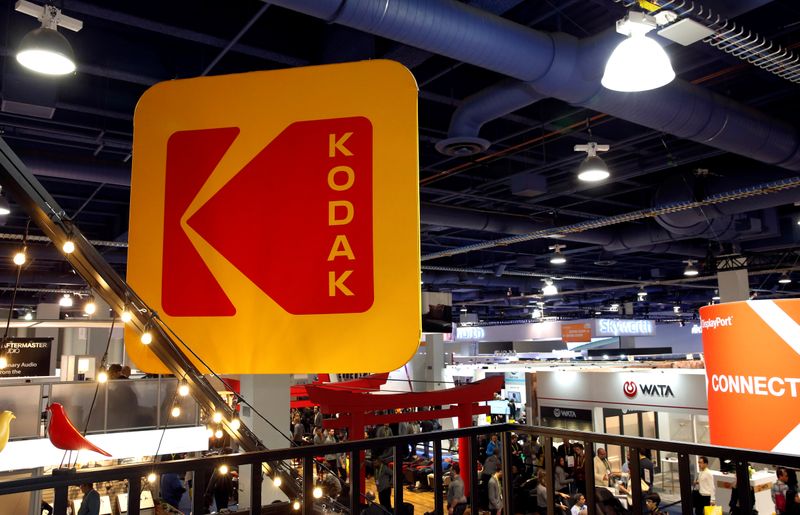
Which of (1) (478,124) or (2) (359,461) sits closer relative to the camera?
(2) (359,461)

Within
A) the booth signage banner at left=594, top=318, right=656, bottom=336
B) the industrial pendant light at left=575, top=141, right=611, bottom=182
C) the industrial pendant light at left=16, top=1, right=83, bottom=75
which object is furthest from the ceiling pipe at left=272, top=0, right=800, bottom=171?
the booth signage banner at left=594, top=318, right=656, bottom=336

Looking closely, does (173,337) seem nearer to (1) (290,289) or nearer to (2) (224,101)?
(1) (290,289)

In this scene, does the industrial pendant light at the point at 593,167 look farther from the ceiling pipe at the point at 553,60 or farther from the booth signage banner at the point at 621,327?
the booth signage banner at the point at 621,327

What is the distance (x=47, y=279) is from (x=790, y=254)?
19.1m

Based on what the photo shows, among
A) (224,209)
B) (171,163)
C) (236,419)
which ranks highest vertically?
(171,163)

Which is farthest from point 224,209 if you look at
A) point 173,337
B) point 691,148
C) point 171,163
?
point 691,148

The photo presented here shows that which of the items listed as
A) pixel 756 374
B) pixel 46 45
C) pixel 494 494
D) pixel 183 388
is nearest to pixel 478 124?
pixel 756 374

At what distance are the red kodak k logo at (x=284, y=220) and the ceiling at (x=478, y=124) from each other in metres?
2.26

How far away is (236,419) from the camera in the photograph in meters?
2.14

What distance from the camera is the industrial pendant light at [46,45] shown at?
389 centimetres

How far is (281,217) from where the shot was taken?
1.57 m

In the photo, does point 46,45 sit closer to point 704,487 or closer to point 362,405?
point 362,405

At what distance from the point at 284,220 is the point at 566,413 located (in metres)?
13.2

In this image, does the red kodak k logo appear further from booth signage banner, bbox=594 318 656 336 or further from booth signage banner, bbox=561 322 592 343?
booth signage banner, bbox=594 318 656 336
